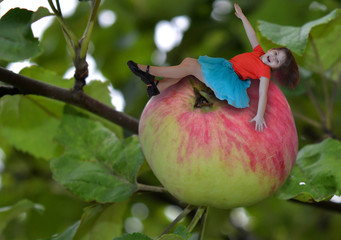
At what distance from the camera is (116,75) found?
2176 millimetres

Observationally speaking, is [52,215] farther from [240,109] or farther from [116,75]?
[240,109]

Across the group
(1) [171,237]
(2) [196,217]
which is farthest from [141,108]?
(1) [171,237]

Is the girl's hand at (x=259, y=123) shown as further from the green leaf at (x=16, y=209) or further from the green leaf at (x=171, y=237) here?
the green leaf at (x=16, y=209)

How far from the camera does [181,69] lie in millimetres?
642

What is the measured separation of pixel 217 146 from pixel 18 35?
0.45m

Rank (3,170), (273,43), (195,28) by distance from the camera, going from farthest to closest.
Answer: (3,170), (195,28), (273,43)

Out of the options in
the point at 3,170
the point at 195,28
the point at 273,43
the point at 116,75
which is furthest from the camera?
the point at 3,170

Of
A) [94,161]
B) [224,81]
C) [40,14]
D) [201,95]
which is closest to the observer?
[224,81]

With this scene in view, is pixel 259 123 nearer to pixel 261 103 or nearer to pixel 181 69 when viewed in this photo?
pixel 261 103

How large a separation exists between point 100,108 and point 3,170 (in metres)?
1.61

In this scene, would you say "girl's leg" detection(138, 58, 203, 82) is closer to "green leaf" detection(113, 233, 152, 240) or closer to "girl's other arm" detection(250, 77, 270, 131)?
"girl's other arm" detection(250, 77, 270, 131)

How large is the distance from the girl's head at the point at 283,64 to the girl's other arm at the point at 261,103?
0.10ft

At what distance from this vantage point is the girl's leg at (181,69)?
2.06 feet

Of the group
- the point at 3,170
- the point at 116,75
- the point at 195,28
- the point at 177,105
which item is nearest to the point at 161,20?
the point at 195,28
